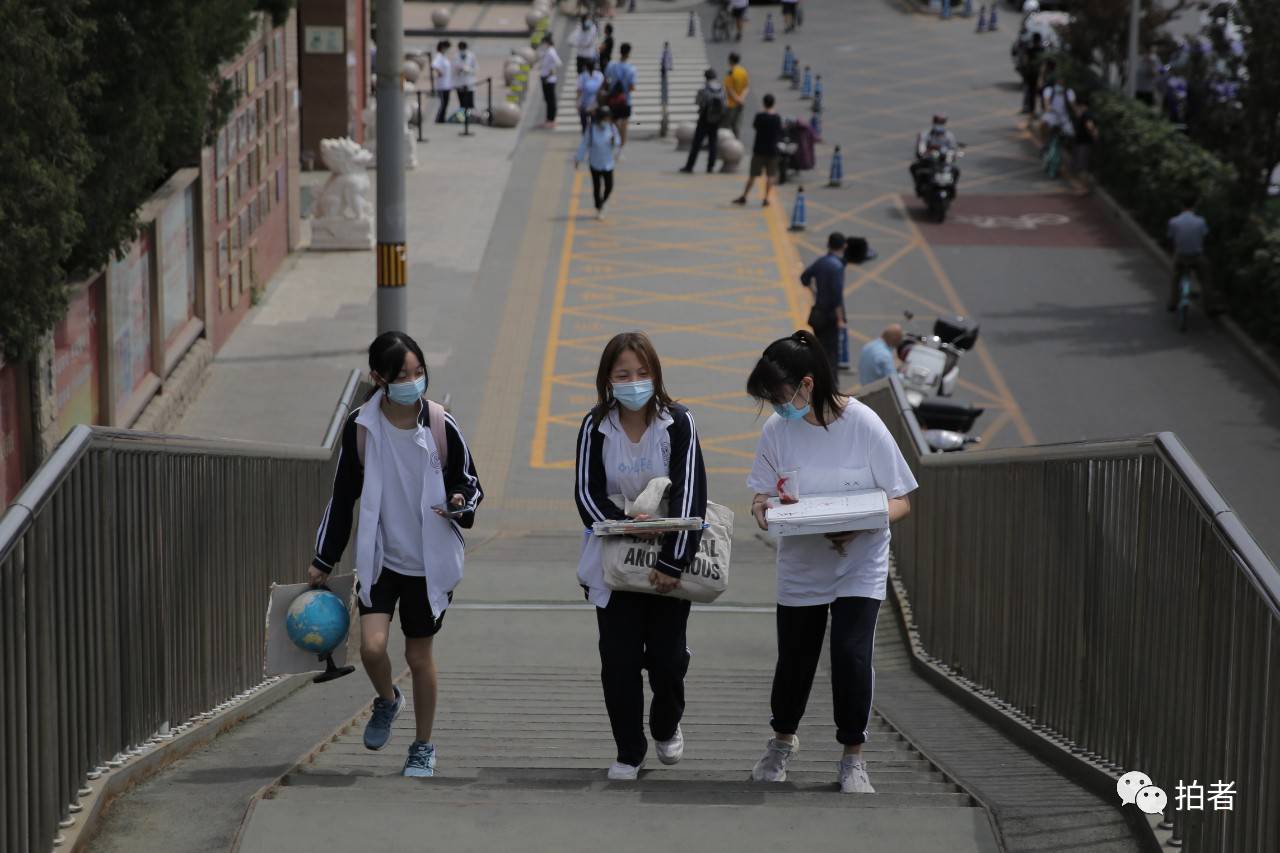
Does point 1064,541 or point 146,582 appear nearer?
point 146,582

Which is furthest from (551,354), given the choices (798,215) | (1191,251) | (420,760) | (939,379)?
(420,760)

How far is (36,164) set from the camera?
453 inches

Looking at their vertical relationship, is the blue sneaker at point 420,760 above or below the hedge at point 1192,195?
below

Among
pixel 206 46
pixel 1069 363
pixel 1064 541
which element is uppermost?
pixel 206 46

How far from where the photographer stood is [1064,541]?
8094 mm

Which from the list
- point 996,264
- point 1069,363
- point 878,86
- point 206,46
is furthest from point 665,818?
point 878,86

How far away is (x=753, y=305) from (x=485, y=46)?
22.8m

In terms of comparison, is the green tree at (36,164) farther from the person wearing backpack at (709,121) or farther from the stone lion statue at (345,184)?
the person wearing backpack at (709,121)

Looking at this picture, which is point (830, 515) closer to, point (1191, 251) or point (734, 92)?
point (1191, 251)

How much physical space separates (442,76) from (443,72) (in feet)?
0.29

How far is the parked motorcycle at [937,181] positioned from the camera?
94.2ft

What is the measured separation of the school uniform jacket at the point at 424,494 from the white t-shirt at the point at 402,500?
2 centimetres

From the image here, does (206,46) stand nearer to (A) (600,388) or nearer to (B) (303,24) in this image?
(A) (600,388)

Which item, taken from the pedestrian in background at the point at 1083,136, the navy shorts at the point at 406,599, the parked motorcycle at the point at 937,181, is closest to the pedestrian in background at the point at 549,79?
the parked motorcycle at the point at 937,181
